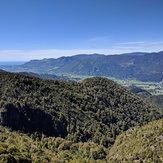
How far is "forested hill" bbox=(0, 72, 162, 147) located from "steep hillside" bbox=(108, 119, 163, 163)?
10058 millimetres

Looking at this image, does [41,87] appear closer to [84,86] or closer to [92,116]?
[92,116]

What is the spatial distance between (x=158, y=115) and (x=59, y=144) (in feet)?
272

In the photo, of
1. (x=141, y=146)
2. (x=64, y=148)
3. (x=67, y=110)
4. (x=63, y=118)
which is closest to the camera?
(x=141, y=146)

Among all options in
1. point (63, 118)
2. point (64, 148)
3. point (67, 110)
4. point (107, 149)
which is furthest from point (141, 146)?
point (67, 110)

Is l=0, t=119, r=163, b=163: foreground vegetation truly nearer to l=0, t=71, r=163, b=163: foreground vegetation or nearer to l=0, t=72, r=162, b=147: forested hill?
l=0, t=71, r=163, b=163: foreground vegetation

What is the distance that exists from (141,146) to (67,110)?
3835cm

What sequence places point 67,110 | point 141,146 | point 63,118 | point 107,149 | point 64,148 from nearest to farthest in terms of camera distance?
point 141,146 → point 64,148 → point 107,149 → point 63,118 → point 67,110

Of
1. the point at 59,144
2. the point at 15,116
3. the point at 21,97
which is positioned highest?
the point at 21,97

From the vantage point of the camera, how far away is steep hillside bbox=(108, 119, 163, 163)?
249 feet

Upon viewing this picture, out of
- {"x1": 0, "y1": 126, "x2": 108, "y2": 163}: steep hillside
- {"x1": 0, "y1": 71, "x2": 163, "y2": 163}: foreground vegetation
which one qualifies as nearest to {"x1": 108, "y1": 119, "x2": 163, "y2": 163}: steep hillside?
{"x1": 0, "y1": 71, "x2": 163, "y2": 163}: foreground vegetation

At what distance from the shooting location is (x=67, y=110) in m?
107

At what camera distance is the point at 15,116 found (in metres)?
87.0

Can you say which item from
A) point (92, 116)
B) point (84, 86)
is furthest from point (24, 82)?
point (84, 86)

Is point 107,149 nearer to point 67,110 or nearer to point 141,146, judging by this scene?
point 141,146
